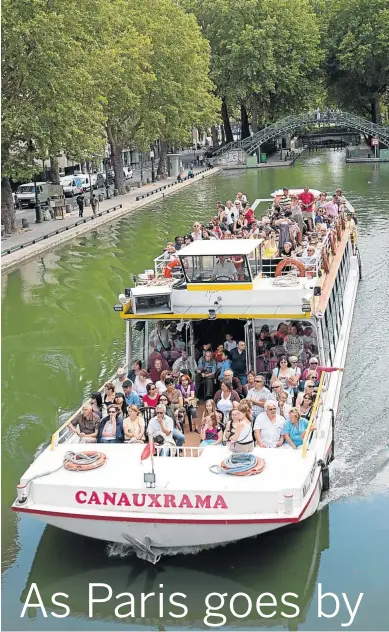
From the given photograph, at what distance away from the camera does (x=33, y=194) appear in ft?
199

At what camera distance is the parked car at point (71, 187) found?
65.1 meters

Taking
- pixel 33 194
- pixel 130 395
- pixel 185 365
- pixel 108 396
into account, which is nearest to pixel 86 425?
pixel 108 396

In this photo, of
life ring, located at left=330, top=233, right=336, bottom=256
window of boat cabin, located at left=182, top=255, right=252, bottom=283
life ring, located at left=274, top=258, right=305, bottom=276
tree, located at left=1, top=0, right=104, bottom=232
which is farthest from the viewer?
tree, located at left=1, top=0, right=104, bottom=232

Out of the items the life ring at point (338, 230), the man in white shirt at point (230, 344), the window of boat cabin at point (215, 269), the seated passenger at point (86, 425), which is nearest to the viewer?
the seated passenger at point (86, 425)

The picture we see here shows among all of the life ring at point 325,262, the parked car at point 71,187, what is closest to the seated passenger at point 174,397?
the life ring at point 325,262

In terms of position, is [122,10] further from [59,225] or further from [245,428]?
[245,428]

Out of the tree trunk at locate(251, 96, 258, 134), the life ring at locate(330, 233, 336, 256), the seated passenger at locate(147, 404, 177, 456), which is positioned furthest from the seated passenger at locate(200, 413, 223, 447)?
the tree trunk at locate(251, 96, 258, 134)

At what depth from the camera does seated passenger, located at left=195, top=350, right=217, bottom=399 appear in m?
17.8

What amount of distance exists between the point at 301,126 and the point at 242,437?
78099 mm

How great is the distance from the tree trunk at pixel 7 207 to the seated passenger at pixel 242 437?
33.1 meters

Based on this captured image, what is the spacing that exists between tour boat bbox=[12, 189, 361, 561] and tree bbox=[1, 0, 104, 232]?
25.5 meters

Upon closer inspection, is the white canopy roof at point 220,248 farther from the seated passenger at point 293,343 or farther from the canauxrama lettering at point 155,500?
the canauxrama lettering at point 155,500

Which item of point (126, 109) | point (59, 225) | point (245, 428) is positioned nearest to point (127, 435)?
point (245, 428)

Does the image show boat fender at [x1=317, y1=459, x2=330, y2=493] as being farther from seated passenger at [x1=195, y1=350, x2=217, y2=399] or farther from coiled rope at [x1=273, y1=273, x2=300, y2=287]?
coiled rope at [x1=273, y1=273, x2=300, y2=287]
